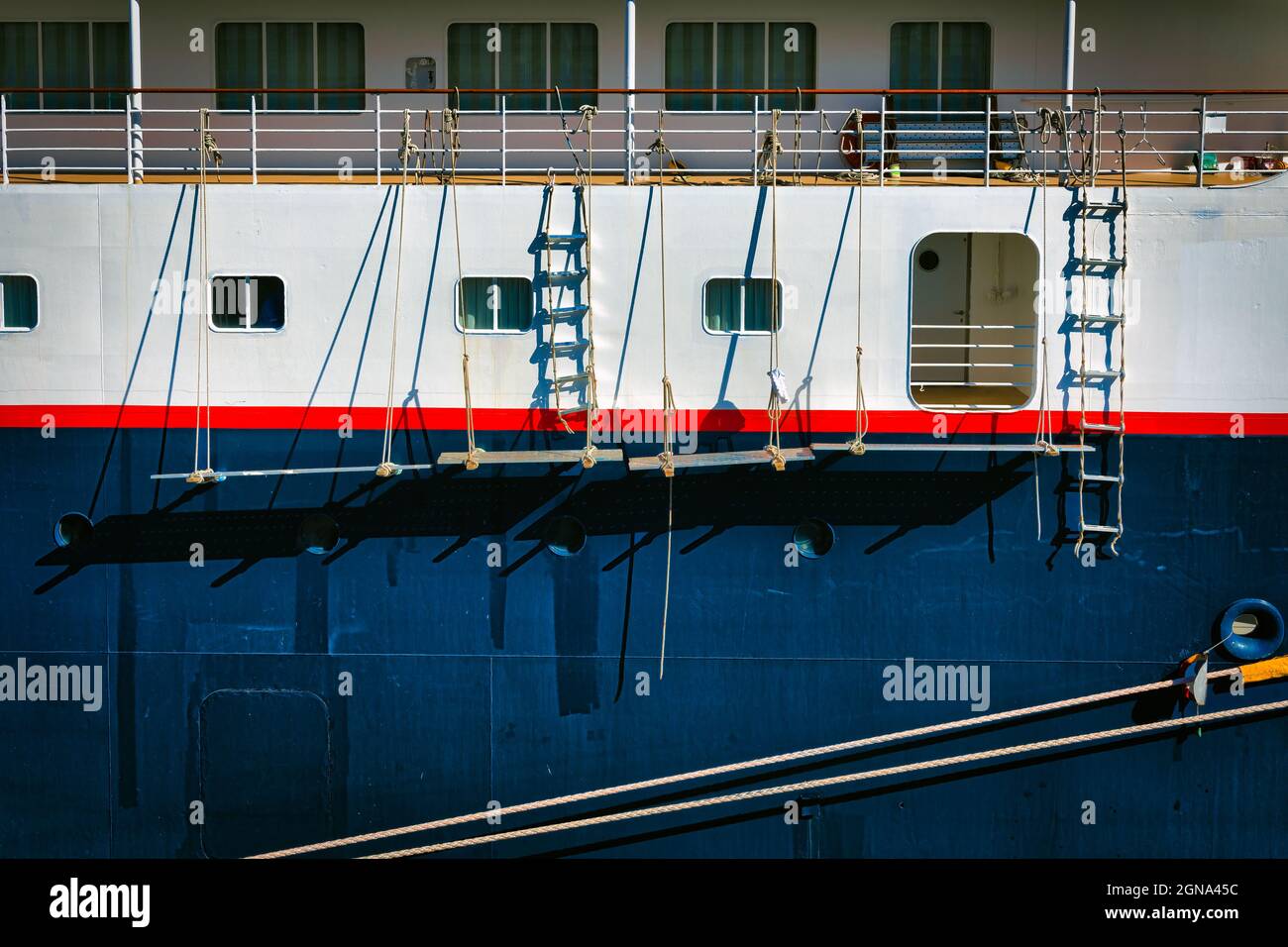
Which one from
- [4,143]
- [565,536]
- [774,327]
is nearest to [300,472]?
[565,536]

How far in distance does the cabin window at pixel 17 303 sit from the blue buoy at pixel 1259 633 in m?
9.93

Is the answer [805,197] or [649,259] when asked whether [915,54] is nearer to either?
[805,197]

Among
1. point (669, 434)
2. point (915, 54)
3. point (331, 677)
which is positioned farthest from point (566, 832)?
point (915, 54)

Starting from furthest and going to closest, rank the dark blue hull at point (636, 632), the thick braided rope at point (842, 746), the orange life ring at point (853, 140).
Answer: the orange life ring at point (853, 140), the dark blue hull at point (636, 632), the thick braided rope at point (842, 746)

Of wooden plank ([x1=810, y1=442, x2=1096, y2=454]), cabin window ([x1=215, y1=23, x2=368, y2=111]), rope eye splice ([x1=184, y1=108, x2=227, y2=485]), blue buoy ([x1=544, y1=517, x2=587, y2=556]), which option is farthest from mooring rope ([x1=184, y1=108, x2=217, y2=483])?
wooden plank ([x1=810, y1=442, x2=1096, y2=454])

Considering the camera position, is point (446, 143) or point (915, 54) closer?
point (446, 143)

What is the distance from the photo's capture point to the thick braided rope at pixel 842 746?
8.09 meters

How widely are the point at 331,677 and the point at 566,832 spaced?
227 centimetres

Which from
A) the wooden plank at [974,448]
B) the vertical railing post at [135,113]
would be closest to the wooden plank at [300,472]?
the vertical railing post at [135,113]

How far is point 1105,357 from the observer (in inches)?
323

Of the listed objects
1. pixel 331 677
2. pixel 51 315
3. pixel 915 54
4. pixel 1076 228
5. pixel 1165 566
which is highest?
pixel 915 54

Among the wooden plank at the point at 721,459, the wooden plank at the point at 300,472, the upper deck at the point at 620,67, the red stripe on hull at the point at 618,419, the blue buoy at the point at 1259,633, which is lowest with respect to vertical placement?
the blue buoy at the point at 1259,633

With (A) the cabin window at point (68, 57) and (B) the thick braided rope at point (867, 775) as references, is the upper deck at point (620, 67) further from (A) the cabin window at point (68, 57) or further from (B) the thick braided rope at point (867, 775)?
(B) the thick braided rope at point (867, 775)

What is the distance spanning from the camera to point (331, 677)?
835 cm
